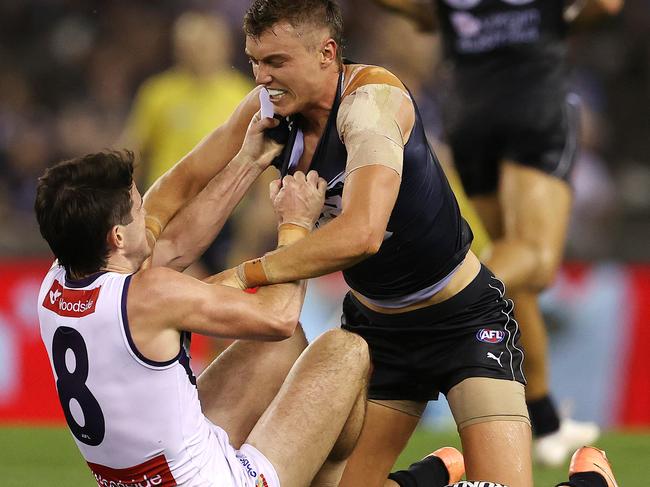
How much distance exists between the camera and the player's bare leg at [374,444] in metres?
5.13

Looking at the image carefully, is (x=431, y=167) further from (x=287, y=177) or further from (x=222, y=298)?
(x=222, y=298)

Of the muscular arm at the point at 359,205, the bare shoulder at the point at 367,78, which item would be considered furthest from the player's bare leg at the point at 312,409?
the bare shoulder at the point at 367,78

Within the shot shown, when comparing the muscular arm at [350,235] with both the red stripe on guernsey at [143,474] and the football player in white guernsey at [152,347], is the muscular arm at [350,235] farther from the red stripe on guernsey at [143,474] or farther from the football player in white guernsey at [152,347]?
the red stripe on guernsey at [143,474]

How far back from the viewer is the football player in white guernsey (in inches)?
162

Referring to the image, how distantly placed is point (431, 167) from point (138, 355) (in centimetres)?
139

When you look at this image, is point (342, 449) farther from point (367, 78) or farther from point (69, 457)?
point (69, 457)

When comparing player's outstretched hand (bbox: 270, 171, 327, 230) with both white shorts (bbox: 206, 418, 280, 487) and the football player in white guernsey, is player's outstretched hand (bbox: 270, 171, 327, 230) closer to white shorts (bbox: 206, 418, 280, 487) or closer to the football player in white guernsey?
the football player in white guernsey

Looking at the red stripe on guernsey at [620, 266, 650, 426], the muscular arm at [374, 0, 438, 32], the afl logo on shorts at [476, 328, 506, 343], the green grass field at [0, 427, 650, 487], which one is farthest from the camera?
the red stripe on guernsey at [620, 266, 650, 426]

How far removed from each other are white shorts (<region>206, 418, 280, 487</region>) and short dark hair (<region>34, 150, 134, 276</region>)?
767mm

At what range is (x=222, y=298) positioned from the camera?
166 inches

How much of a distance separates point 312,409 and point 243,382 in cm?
45

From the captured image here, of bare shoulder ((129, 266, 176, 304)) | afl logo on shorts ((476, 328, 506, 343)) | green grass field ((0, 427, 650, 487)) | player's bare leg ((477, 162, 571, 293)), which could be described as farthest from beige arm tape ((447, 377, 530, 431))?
green grass field ((0, 427, 650, 487))

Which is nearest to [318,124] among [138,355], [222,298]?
[222,298]

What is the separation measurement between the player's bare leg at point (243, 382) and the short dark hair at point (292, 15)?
1219 mm
